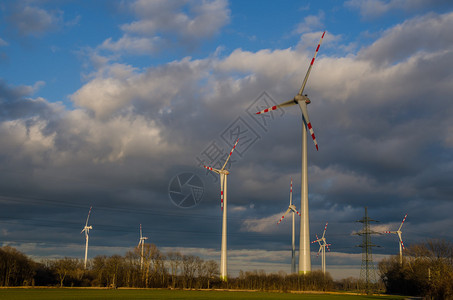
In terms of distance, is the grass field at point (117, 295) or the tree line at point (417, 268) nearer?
the grass field at point (117, 295)

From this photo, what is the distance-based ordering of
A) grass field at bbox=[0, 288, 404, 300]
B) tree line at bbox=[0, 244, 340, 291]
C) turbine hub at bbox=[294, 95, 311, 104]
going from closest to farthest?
grass field at bbox=[0, 288, 404, 300]
turbine hub at bbox=[294, 95, 311, 104]
tree line at bbox=[0, 244, 340, 291]

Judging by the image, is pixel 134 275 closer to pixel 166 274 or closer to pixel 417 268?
pixel 166 274

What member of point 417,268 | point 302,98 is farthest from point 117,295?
point 417,268

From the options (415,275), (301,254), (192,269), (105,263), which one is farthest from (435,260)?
(105,263)

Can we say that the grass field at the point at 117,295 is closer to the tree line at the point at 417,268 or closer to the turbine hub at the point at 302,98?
the tree line at the point at 417,268

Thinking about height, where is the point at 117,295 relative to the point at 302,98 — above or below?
below

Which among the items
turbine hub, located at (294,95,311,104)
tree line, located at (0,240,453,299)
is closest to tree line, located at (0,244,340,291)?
tree line, located at (0,240,453,299)

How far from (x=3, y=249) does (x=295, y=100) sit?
338 feet

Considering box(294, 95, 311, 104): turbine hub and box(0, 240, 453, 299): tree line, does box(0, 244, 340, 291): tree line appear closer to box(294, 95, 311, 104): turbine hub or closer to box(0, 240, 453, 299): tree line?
box(0, 240, 453, 299): tree line

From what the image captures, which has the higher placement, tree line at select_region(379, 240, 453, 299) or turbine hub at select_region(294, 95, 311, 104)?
turbine hub at select_region(294, 95, 311, 104)

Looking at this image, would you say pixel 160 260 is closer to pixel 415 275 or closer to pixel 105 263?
pixel 105 263

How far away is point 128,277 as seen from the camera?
6033 inches

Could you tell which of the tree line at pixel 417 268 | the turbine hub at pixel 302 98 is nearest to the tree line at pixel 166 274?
the tree line at pixel 417 268

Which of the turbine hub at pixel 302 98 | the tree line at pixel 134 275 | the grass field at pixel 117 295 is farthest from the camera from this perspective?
the tree line at pixel 134 275
